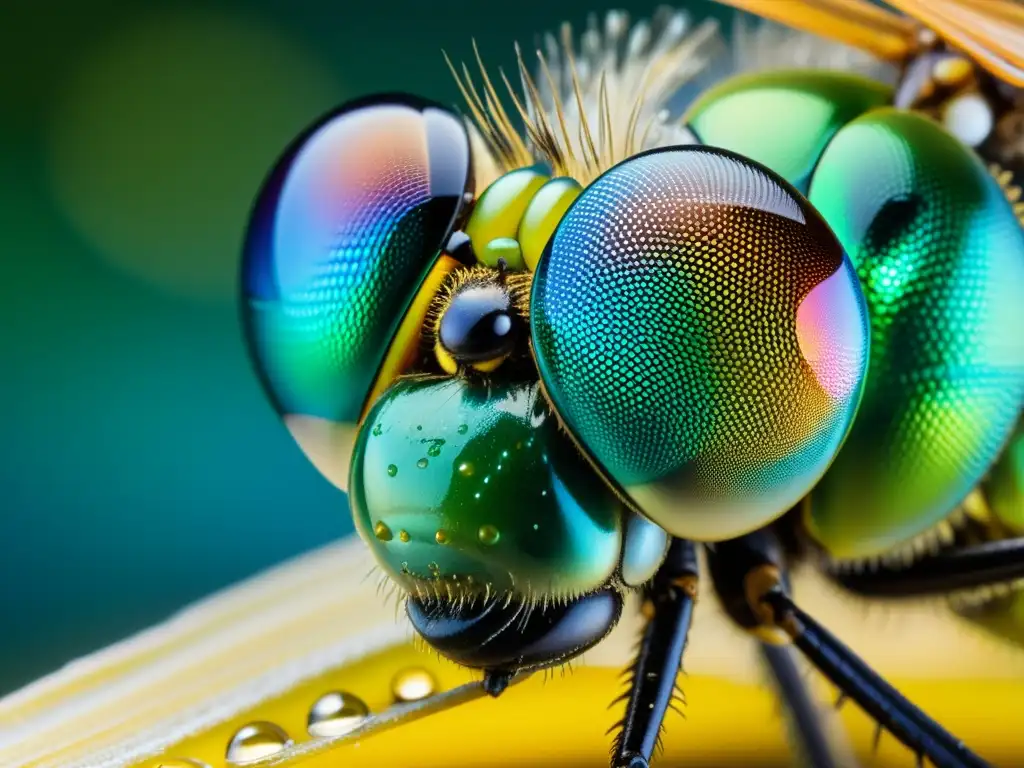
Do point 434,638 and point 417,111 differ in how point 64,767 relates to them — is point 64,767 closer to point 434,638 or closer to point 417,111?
point 434,638

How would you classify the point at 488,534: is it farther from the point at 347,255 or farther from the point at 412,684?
the point at 412,684

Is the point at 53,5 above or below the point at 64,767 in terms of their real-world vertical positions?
above

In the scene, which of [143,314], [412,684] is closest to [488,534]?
[412,684]

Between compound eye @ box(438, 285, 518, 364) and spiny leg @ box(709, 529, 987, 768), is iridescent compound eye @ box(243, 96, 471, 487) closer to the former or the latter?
compound eye @ box(438, 285, 518, 364)

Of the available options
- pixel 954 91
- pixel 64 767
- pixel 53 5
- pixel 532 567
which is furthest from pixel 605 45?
pixel 53 5

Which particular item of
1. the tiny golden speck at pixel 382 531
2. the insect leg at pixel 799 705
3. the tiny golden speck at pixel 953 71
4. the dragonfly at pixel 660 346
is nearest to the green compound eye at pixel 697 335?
the dragonfly at pixel 660 346

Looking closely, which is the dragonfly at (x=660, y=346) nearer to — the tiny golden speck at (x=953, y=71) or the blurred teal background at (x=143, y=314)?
the tiny golden speck at (x=953, y=71)

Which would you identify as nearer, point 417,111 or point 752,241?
point 752,241

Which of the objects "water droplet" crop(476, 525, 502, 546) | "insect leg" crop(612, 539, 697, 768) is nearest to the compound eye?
"water droplet" crop(476, 525, 502, 546)
